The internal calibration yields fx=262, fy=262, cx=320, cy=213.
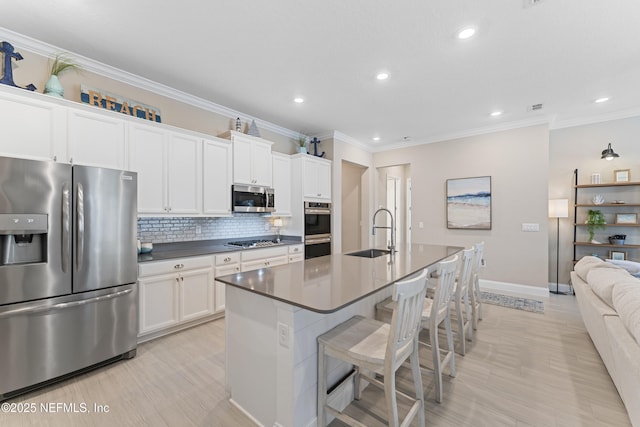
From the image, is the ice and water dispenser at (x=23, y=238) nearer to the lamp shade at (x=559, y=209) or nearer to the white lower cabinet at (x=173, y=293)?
the white lower cabinet at (x=173, y=293)

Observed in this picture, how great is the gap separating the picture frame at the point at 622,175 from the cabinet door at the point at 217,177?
5951mm

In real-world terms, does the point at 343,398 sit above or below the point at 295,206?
below

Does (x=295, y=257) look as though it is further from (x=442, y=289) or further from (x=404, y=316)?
(x=404, y=316)

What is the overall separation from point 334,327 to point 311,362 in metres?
0.27

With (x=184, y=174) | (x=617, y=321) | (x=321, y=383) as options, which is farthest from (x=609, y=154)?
(x=184, y=174)

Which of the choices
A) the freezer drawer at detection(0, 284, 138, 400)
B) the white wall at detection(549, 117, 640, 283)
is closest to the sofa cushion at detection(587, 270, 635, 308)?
the white wall at detection(549, 117, 640, 283)

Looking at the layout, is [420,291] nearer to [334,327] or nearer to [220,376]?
[334,327]

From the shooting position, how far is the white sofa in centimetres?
154

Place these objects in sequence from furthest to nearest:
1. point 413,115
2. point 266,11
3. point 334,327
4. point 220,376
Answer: point 413,115 < point 220,376 < point 266,11 < point 334,327

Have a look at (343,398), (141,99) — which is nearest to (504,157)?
(343,398)

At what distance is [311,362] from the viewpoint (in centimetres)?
153

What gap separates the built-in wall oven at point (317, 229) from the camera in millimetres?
4633

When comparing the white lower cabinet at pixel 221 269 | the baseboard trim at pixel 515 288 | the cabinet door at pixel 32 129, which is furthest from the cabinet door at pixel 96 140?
the baseboard trim at pixel 515 288

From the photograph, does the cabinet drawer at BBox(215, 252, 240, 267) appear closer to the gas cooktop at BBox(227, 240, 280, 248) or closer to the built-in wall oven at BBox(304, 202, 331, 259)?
the gas cooktop at BBox(227, 240, 280, 248)
